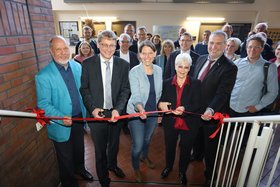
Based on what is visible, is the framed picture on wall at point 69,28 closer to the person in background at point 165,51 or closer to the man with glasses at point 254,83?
the person in background at point 165,51

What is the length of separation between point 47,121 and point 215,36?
2189mm

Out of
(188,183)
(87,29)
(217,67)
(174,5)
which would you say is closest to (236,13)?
(174,5)

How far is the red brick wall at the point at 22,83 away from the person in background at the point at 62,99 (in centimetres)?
16

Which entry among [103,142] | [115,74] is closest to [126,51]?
[115,74]

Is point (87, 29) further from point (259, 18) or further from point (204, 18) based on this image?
point (259, 18)

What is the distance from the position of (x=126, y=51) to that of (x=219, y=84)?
2.03 meters

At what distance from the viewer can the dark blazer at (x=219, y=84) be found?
2.12 meters

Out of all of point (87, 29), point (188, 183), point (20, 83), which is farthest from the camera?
point (87, 29)

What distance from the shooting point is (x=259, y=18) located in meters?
8.56

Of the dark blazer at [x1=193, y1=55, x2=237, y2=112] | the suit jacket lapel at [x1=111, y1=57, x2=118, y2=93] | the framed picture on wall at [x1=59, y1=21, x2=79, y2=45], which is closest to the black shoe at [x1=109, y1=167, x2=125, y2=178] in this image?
the suit jacket lapel at [x1=111, y1=57, x2=118, y2=93]

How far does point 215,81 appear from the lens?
216 centimetres

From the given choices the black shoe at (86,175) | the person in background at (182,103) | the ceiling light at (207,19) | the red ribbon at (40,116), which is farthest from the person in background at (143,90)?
the ceiling light at (207,19)

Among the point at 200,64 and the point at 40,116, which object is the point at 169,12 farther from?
the point at 40,116

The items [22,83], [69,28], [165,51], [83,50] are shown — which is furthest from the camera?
[69,28]
